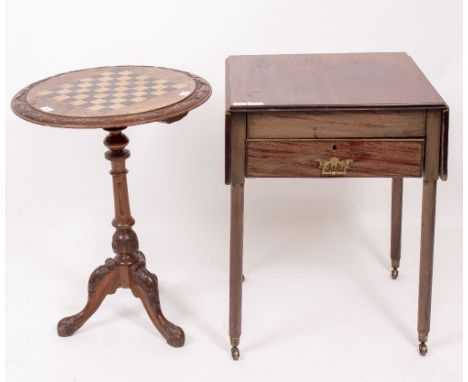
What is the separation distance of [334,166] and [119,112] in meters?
0.70

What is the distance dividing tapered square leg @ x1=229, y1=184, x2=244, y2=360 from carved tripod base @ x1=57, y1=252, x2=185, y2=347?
0.77 ft

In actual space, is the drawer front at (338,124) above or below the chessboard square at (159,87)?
below

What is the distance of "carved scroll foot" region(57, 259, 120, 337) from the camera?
378cm

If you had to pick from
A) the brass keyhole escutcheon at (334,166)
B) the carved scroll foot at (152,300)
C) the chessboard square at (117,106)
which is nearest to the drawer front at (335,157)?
the brass keyhole escutcheon at (334,166)

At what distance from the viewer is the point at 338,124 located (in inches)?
129

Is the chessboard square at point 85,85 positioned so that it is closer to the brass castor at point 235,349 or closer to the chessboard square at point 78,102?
the chessboard square at point 78,102

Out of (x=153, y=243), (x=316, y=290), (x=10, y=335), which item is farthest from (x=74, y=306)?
(x=316, y=290)

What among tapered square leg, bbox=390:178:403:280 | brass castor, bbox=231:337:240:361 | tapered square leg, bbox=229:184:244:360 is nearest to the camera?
tapered square leg, bbox=229:184:244:360

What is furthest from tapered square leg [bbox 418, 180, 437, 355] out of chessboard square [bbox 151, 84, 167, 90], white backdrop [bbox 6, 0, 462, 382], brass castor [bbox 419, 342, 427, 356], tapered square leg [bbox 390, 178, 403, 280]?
chessboard square [bbox 151, 84, 167, 90]

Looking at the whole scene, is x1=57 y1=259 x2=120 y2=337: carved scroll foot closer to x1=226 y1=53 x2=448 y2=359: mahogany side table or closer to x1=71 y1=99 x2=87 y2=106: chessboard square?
x1=226 y1=53 x2=448 y2=359: mahogany side table

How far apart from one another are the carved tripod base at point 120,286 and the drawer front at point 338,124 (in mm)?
782

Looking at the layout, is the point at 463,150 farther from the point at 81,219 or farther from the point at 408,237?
the point at 81,219

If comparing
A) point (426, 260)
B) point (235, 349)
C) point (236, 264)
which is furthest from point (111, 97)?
point (426, 260)

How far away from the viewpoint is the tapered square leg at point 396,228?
4066 millimetres
